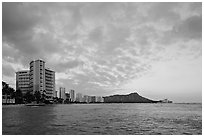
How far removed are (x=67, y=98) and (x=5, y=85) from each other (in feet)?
196

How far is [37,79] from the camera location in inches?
3157

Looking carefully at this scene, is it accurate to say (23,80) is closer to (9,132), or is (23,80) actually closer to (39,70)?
(39,70)

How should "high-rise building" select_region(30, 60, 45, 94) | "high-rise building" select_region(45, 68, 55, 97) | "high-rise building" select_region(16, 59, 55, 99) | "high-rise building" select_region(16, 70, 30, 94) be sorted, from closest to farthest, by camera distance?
"high-rise building" select_region(30, 60, 45, 94) < "high-rise building" select_region(16, 59, 55, 99) < "high-rise building" select_region(16, 70, 30, 94) < "high-rise building" select_region(45, 68, 55, 97)

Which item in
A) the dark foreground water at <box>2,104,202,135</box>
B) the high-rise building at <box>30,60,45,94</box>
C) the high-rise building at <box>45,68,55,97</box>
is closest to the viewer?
the dark foreground water at <box>2,104,202,135</box>

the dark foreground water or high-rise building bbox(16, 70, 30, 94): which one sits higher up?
high-rise building bbox(16, 70, 30, 94)

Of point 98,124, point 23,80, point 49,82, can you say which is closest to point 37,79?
point 49,82

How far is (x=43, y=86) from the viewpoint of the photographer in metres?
83.2

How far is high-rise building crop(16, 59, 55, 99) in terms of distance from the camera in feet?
263

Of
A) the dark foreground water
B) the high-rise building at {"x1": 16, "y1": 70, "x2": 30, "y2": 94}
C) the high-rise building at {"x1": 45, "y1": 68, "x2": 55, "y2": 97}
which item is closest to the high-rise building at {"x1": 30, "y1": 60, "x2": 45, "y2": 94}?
the high-rise building at {"x1": 45, "y1": 68, "x2": 55, "y2": 97}

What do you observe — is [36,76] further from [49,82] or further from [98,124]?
[98,124]

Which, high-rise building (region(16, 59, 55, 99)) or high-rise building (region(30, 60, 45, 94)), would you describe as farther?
high-rise building (region(16, 59, 55, 99))

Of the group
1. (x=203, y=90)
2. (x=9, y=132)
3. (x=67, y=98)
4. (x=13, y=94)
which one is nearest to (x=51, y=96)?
(x=67, y=98)

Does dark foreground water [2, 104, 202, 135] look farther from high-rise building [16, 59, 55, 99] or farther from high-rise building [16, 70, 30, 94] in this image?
high-rise building [16, 70, 30, 94]

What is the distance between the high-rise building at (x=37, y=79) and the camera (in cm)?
8012
